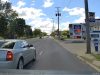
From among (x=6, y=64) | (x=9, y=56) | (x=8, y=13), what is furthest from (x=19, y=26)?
(x=6, y=64)

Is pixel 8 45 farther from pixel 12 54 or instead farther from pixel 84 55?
pixel 84 55

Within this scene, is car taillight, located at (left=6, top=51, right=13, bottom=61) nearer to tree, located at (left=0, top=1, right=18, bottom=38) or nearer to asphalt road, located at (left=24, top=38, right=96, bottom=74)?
asphalt road, located at (left=24, top=38, right=96, bottom=74)

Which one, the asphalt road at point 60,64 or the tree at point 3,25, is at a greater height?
the tree at point 3,25

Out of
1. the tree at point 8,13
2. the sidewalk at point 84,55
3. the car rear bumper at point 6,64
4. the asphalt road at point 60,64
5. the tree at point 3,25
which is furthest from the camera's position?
the tree at point 8,13

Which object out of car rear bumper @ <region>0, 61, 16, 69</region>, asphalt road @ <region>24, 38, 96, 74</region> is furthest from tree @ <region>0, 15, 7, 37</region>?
car rear bumper @ <region>0, 61, 16, 69</region>

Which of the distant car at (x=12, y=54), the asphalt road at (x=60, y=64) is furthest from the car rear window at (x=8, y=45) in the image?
the asphalt road at (x=60, y=64)

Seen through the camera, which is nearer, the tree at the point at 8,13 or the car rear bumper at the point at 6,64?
the car rear bumper at the point at 6,64

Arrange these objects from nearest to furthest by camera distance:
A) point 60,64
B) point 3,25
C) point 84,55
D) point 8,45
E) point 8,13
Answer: point 8,45 → point 60,64 → point 84,55 → point 3,25 → point 8,13

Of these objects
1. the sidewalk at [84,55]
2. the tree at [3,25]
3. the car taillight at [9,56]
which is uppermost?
the tree at [3,25]

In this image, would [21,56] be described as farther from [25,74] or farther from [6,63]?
[25,74]

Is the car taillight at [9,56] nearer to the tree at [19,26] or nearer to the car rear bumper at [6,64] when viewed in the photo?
the car rear bumper at [6,64]

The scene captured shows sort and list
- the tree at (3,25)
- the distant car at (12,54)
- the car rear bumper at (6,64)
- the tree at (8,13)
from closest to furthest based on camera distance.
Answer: the car rear bumper at (6,64) < the distant car at (12,54) < the tree at (3,25) < the tree at (8,13)

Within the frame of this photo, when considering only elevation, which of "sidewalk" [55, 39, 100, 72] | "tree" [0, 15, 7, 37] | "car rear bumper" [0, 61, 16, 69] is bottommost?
"sidewalk" [55, 39, 100, 72]

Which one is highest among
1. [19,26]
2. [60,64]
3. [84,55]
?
[19,26]
